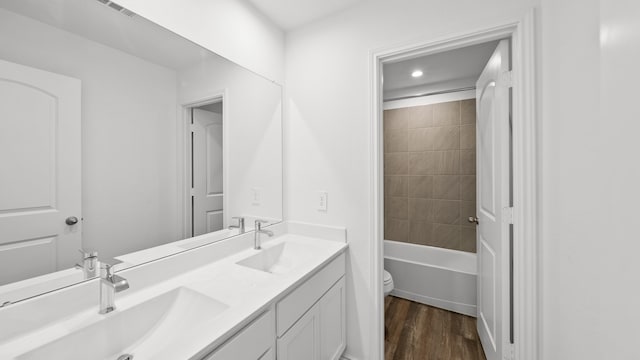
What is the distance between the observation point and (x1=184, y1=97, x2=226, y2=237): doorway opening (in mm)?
1296

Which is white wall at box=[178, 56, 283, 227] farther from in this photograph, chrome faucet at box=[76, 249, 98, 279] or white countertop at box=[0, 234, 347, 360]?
chrome faucet at box=[76, 249, 98, 279]

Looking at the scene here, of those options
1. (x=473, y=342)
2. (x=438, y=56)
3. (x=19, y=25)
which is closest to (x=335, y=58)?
(x=438, y=56)

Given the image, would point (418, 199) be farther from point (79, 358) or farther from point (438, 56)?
point (79, 358)

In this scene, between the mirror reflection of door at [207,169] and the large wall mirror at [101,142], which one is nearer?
the large wall mirror at [101,142]

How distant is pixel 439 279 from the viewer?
238 cm

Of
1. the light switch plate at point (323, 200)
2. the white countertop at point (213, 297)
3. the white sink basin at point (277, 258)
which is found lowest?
the white sink basin at point (277, 258)

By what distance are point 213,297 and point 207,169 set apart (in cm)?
72

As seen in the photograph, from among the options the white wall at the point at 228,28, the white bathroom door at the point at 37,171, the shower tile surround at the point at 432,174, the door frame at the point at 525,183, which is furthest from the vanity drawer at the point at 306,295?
the shower tile surround at the point at 432,174

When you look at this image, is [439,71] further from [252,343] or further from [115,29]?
[252,343]

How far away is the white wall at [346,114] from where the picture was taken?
148 centimetres

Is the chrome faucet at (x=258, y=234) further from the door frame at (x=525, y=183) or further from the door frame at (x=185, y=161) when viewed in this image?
the door frame at (x=525, y=183)

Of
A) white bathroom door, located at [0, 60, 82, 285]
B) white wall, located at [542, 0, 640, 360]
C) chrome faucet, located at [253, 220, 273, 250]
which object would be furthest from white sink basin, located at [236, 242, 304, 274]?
white wall, located at [542, 0, 640, 360]

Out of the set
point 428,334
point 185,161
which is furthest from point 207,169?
point 428,334

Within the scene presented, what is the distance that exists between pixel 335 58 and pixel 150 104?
1139 mm
